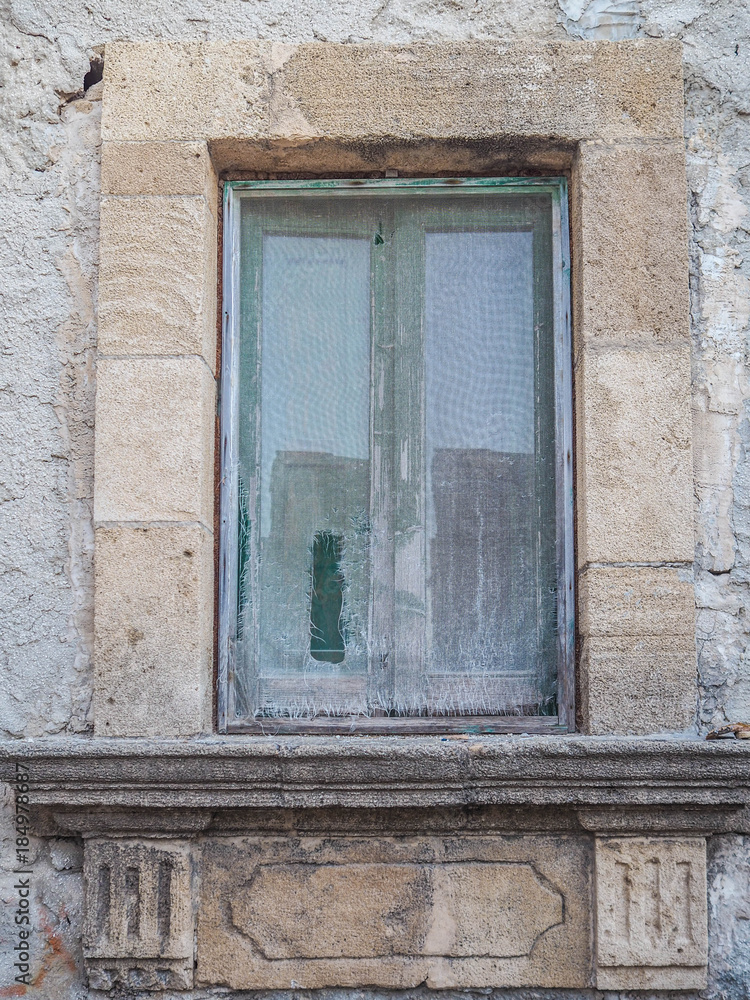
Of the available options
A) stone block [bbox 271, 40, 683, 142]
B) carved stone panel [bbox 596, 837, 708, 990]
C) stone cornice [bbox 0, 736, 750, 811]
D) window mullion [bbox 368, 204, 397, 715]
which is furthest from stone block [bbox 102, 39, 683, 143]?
carved stone panel [bbox 596, 837, 708, 990]

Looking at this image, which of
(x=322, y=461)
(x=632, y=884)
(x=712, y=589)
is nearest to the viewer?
(x=632, y=884)

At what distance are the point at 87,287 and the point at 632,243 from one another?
1.52 m

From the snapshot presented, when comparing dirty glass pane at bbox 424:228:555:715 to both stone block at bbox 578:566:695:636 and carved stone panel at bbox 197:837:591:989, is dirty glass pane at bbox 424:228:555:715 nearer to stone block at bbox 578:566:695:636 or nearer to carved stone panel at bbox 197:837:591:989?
stone block at bbox 578:566:695:636

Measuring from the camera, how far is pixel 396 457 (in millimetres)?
2705

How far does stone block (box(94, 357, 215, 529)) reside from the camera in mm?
2490

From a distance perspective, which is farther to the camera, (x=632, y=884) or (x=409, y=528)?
(x=409, y=528)

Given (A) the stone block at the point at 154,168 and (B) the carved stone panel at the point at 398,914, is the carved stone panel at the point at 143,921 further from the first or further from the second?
(A) the stone block at the point at 154,168

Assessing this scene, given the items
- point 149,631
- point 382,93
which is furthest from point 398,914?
point 382,93

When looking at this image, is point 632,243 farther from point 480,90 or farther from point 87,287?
point 87,287

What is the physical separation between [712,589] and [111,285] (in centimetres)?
183

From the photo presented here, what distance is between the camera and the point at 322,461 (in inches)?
107

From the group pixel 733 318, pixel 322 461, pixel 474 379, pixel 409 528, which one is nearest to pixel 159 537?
pixel 322 461

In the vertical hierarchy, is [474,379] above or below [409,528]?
above

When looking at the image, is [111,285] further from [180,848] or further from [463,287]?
[180,848]
